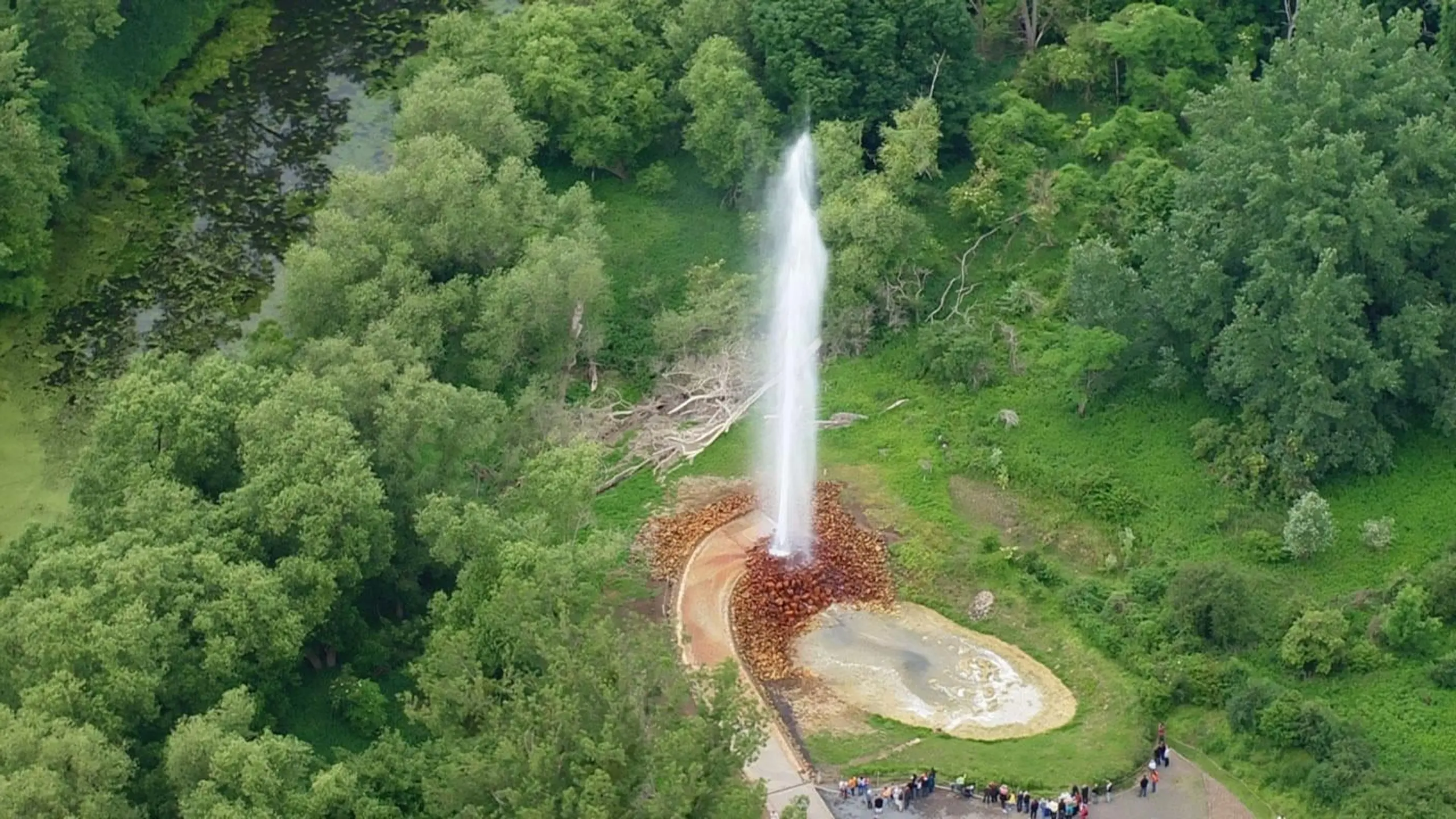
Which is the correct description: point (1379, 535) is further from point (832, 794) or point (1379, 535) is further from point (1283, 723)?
point (832, 794)

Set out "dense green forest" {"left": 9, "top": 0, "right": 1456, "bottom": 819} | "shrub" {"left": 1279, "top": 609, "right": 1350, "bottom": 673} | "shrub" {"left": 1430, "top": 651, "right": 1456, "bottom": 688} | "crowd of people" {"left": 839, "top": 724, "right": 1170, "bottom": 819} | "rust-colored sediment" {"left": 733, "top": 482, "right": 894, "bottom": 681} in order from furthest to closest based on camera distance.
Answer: "rust-colored sediment" {"left": 733, "top": 482, "right": 894, "bottom": 681} < "shrub" {"left": 1279, "top": 609, "right": 1350, "bottom": 673} < "shrub" {"left": 1430, "top": 651, "right": 1456, "bottom": 688} < "crowd of people" {"left": 839, "top": 724, "right": 1170, "bottom": 819} < "dense green forest" {"left": 9, "top": 0, "right": 1456, "bottom": 819}

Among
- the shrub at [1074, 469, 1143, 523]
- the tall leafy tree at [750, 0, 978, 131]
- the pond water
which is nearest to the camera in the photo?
the shrub at [1074, 469, 1143, 523]

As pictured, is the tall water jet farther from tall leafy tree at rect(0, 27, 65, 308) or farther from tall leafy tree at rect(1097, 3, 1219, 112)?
tall leafy tree at rect(0, 27, 65, 308)

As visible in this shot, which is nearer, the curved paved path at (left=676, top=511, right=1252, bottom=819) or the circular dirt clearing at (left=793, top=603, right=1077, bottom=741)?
the curved paved path at (left=676, top=511, right=1252, bottom=819)

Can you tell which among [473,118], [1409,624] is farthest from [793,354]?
[1409,624]

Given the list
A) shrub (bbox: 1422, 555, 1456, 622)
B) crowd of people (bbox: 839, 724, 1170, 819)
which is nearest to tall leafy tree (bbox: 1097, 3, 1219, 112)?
shrub (bbox: 1422, 555, 1456, 622)

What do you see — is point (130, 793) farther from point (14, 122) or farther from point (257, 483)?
point (14, 122)
